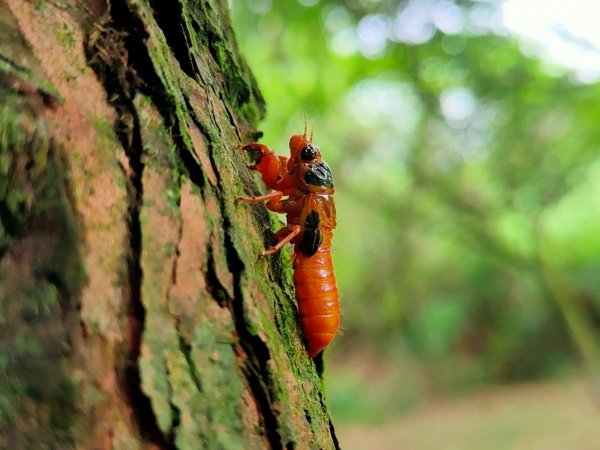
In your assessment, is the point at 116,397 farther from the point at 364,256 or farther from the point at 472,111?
the point at 364,256

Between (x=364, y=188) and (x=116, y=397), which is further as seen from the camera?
(x=364, y=188)

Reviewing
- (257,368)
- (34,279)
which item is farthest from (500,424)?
(34,279)

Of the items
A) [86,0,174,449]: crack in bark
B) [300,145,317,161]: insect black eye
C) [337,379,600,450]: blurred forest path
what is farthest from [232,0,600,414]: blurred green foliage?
[86,0,174,449]: crack in bark

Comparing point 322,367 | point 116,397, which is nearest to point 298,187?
point 322,367

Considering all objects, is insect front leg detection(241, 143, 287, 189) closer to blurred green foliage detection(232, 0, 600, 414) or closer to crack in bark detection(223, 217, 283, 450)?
crack in bark detection(223, 217, 283, 450)

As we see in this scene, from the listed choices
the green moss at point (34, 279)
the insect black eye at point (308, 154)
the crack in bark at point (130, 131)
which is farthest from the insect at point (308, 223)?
the green moss at point (34, 279)

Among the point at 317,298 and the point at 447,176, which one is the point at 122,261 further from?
the point at 447,176

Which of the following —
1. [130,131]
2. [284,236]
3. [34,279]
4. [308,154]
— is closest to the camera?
[34,279]
